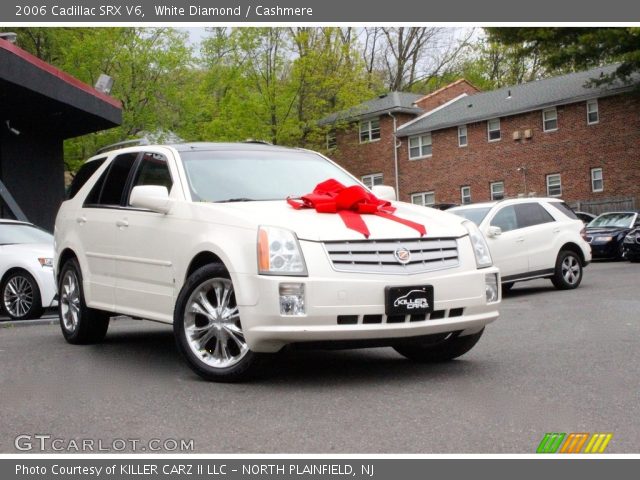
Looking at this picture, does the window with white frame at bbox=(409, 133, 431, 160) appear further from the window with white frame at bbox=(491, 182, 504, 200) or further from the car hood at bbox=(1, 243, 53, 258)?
the car hood at bbox=(1, 243, 53, 258)

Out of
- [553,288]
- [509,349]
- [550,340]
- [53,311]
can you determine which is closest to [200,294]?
[509,349]

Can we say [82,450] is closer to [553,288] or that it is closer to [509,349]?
[509,349]

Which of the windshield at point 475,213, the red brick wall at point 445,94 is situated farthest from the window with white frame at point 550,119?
the windshield at point 475,213

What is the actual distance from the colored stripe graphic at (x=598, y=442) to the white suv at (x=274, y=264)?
67.0 inches

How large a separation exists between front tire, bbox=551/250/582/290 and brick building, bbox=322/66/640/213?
2123 cm

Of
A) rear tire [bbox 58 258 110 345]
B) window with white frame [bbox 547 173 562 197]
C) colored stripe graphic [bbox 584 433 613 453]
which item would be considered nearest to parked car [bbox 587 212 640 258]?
window with white frame [bbox 547 173 562 197]

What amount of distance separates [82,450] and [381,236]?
2.52m

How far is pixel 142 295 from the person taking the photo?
7297mm

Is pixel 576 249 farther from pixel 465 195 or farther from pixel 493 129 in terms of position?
pixel 465 195

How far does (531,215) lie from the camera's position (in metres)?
15.6

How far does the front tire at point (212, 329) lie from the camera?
6.16m

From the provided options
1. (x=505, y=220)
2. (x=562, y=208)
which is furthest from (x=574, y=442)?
(x=562, y=208)

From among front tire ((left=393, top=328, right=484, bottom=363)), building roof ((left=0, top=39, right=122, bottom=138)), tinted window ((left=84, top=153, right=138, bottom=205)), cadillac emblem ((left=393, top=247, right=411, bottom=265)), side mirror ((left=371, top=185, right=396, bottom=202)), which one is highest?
building roof ((left=0, top=39, right=122, bottom=138))

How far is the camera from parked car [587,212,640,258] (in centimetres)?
2538
